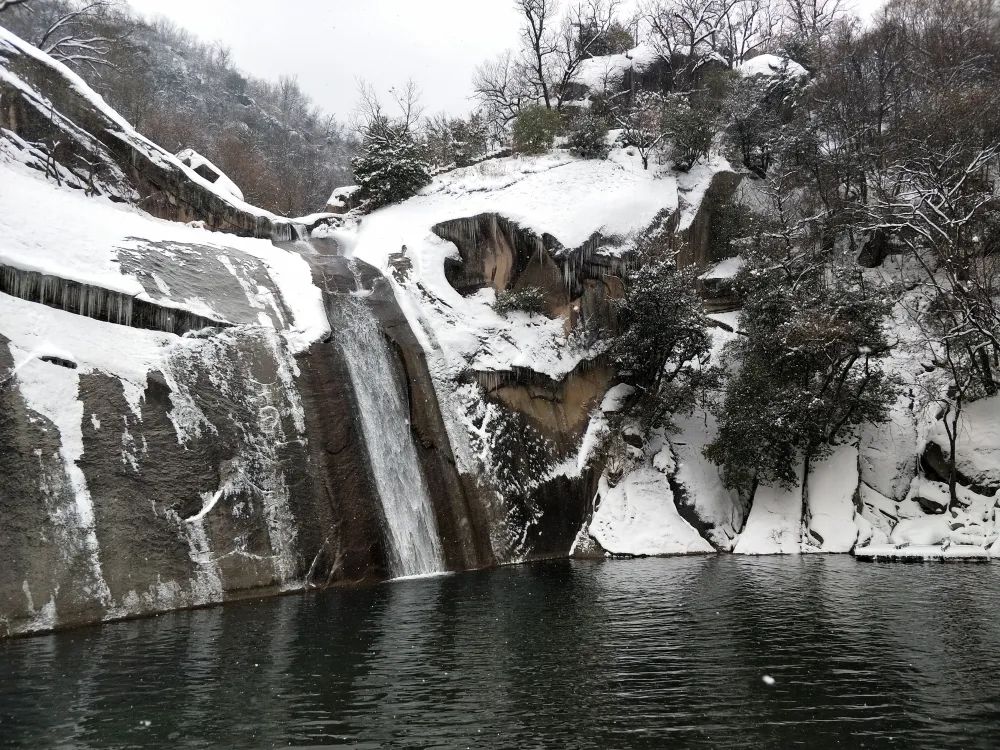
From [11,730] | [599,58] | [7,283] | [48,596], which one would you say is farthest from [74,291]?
[599,58]

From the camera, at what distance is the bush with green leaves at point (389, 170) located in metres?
30.1

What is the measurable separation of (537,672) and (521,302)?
17168 millimetres

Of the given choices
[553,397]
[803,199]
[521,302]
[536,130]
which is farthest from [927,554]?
[536,130]

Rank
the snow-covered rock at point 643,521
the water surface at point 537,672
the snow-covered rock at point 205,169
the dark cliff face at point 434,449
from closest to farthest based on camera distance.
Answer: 1. the water surface at point 537,672
2. the dark cliff face at point 434,449
3. the snow-covered rock at point 643,521
4. the snow-covered rock at point 205,169

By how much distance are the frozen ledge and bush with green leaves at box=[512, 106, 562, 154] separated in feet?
75.2

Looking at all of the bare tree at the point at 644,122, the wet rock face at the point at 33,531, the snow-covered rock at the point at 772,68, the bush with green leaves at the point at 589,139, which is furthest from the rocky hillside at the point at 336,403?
the snow-covered rock at the point at 772,68

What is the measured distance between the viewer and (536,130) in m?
32.6

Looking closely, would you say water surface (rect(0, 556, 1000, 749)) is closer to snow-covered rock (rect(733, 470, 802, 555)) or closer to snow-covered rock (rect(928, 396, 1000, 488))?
snow-covered rock (rect(733, 470, 802, 555))

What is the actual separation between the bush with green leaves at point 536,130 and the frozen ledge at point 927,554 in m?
22.9

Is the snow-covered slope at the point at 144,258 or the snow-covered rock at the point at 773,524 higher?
the snow-covered slope at the point at 144,258

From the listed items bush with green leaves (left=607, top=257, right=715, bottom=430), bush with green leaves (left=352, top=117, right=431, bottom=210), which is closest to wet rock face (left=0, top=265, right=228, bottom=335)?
bush with green leaves (left=607, top=257, right=715, bottom=430)

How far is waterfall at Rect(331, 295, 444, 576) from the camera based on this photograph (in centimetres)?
1698

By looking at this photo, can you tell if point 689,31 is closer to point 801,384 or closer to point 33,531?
point 801,384

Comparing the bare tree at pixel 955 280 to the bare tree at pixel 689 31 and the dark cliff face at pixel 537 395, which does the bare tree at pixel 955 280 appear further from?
the bare tree at pixel 689 31
